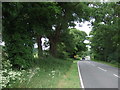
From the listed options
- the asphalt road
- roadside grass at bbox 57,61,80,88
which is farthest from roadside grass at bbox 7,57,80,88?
the asphalt road

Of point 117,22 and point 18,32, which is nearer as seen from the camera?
point 18,32

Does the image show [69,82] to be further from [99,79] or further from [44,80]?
[99,79]

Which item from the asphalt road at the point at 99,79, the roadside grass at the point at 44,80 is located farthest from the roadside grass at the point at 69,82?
the asphalt road at the point at 99,79

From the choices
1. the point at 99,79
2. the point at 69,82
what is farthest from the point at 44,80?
A: the point at 99,79

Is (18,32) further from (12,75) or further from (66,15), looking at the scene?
(66,15)

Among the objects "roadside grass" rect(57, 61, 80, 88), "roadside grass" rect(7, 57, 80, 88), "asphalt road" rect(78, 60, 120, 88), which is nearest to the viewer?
"roadside grass" rect(7, 57, 80, 88)

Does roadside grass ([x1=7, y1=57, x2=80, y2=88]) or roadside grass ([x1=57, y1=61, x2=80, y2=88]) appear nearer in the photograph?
roadside grass ([x1=7, y1=57, x2=80, y2=88])

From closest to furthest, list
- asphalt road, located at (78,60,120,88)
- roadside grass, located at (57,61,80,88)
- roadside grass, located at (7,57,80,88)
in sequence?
roadside grass, located at (7,57,80,88) → roadside grass, located at (57,61,80,88) → asphalt road, located at (78,60,120,88)

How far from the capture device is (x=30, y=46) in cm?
1122

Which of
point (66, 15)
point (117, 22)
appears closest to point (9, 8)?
point (66, 15)

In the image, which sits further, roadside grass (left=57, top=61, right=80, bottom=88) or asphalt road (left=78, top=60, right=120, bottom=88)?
asphalt road (left=78, top=60, right=120, bottom=88)

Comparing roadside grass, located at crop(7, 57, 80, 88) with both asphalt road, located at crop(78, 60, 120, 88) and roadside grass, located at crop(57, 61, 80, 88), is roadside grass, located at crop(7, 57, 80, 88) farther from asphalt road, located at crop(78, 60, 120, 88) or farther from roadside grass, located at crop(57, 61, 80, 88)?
asphalt road, located at crop(78, 60, 120, 88)

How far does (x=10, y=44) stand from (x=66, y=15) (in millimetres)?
9099

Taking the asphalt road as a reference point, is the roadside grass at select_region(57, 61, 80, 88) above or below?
above
